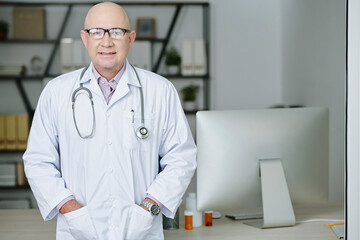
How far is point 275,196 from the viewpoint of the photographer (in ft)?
7.36

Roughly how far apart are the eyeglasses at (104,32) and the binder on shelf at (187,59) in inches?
119

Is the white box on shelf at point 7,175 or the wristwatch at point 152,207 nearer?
the wristwatch at point 152,207

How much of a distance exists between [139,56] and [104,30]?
9.94 feet

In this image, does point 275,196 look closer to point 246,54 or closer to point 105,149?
point 105,149

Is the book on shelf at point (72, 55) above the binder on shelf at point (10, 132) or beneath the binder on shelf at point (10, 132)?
above

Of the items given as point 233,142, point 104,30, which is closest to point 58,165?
point 104,30

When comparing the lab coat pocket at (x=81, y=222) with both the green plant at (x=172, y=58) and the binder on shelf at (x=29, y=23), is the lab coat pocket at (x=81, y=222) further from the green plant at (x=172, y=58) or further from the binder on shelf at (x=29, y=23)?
the binder on shelf at (x=29, y=23)

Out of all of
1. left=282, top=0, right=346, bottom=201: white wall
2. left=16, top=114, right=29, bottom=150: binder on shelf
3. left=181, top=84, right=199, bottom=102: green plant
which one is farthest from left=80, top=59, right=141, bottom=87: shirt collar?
left=16, top=114, right=29, bottom=150: binder on shelf

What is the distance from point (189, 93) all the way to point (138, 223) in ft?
10.1

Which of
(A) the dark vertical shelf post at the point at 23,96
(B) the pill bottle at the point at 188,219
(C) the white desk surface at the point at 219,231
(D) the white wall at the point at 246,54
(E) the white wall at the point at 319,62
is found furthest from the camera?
(D) the white wall at the point at 246,54

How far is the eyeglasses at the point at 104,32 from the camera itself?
177cm

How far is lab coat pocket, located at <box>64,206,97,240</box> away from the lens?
5.77 feet

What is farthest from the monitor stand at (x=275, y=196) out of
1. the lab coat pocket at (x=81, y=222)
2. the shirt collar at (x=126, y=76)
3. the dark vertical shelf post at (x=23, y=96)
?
the dark vertical shelf post at (x=23, y=96)
